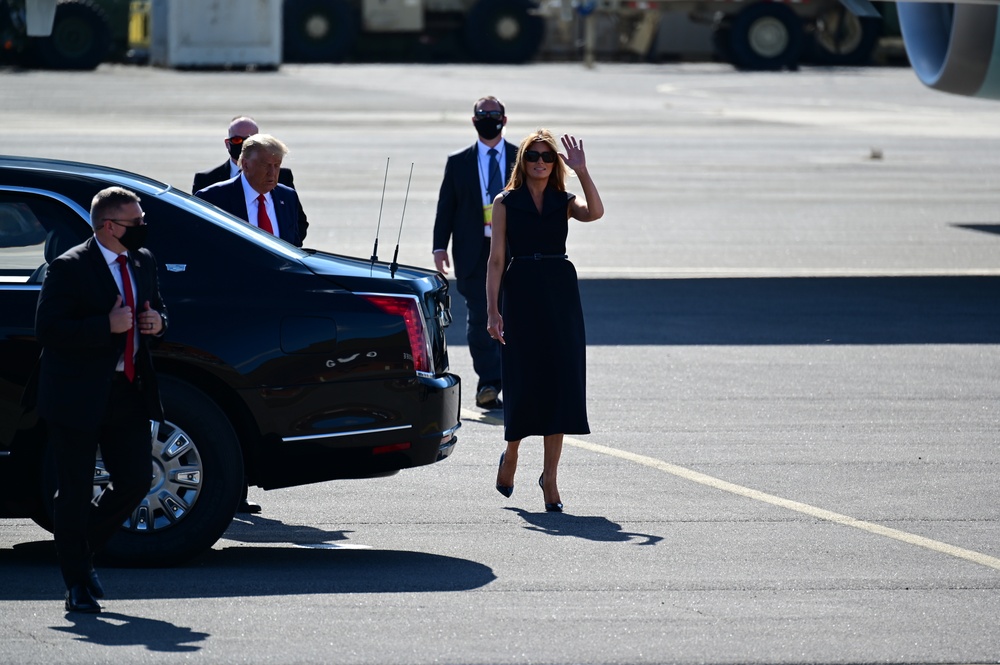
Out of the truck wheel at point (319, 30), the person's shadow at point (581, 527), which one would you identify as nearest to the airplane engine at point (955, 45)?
the person's shadow at point (581, 527)

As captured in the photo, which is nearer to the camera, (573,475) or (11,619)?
(11,619)

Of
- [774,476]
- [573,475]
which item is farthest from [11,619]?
[774,476]

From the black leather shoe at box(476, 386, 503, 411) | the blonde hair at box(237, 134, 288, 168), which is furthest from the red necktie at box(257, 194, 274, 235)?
the black leather shoe at box(476, 386, 503, 411)

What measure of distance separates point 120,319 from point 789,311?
8.47m

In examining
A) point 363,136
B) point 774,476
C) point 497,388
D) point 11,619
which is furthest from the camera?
point 363,136

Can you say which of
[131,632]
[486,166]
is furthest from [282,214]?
[131,632]

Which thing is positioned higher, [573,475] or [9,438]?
[9,438]

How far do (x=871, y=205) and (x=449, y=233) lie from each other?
11535 millimetres

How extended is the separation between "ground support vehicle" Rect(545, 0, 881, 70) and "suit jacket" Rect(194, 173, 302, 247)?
4207cm

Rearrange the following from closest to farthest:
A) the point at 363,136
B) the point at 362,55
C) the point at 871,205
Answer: the point at 871,205 < the point at 363,136 < the point at 362,55

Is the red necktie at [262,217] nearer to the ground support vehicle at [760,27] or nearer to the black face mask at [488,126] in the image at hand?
the black face mask at [488,126]

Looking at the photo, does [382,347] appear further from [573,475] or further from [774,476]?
[774,476]

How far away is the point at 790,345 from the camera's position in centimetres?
1190

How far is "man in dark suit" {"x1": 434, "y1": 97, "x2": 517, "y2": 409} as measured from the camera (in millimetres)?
10039
